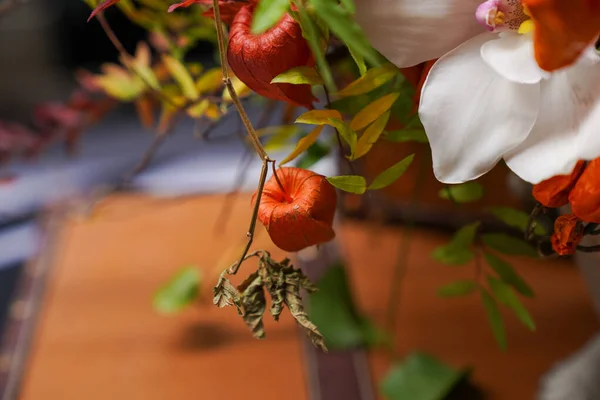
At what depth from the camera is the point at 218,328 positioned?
1.93 feet

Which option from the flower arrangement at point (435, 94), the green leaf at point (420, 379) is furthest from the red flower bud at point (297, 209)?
the green leaf at point (420, 379)

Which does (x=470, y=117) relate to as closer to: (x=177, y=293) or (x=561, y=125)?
(x=561, y=125)

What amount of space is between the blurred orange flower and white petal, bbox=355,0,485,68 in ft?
0.18

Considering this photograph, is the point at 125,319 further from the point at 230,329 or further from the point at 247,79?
the point at 247,79

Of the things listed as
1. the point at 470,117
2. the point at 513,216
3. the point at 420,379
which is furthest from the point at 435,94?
the point at 420,379

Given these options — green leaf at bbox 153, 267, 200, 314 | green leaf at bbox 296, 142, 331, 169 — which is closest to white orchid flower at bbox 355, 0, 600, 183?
green leaf at bbox 296, 142, 331, 169

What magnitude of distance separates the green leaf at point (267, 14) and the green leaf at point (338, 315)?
392mm

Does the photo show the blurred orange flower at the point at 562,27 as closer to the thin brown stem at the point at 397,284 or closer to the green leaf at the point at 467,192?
the green leaf at the point at 467,192

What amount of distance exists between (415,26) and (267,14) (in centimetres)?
8

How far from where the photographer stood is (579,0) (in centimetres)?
20

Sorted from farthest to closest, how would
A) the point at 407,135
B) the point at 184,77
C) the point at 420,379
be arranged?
the point at 420,379
the point at 184,77
the point at 407,135

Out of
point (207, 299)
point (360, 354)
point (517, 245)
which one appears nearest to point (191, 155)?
point (207, 299)

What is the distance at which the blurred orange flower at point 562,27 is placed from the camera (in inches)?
7.7

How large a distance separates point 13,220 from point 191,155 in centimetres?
25
